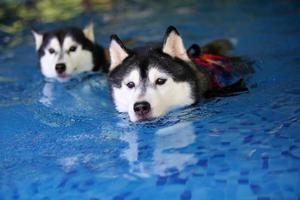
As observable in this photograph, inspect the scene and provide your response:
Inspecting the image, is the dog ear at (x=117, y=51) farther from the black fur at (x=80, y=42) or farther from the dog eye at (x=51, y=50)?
the dog eye at (x=51, y=50)

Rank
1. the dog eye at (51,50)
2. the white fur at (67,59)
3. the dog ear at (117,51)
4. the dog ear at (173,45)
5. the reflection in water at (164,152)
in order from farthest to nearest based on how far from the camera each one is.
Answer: the dog eye at (51,50), the white fur at (67,59), the dog ear at (117,51), the dog ear at (173,45), the reflection in water at (164,152)

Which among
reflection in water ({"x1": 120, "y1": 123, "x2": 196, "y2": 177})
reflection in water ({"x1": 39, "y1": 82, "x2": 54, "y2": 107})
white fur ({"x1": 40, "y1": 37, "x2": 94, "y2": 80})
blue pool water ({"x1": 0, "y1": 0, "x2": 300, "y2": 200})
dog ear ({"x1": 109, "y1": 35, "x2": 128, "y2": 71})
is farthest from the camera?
white fur ({"x1": 40, "y1": 37, "x2": 94, "y2": 80})

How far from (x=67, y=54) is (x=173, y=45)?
2.15 meters

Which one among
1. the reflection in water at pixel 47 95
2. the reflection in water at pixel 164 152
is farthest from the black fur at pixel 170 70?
the reflection in water at pixel 47 95

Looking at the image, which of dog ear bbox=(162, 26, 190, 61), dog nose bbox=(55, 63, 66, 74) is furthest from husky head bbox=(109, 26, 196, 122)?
dog nose bbox=(55, 63, 66, 74)

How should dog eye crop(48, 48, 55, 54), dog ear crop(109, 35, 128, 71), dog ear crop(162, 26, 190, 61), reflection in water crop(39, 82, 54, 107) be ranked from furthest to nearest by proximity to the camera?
dog eye crop(48, 48, 55, 54), reflection in water crop(39, 82, 54, 107), dog ear crop(109, 35, 128, 71), dog ear crop(162, 26, 190, 61)

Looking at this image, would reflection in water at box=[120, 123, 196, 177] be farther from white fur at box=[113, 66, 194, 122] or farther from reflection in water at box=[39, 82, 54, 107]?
reflection in water at box=[39, 82, 54, 107]

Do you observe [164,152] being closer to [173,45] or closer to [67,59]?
[173,45]

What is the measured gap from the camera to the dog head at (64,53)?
607 cm

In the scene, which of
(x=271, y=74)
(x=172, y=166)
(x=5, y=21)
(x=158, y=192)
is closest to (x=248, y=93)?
(x=271, y=74)

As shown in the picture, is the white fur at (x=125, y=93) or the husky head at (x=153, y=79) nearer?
the husky head at (x=153, y=79)

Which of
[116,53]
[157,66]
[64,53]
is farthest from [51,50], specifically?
[157,66]

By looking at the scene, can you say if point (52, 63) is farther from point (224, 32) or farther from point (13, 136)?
point (224, 32)

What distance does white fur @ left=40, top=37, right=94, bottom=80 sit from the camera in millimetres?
6090
